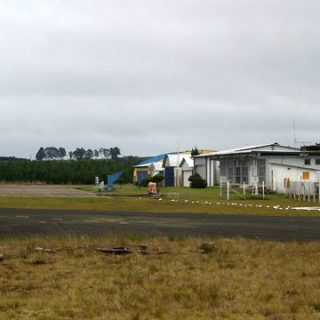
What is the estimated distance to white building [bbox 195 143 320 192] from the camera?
50938 millimetres

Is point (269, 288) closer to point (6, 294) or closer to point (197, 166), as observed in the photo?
point (6, 294)

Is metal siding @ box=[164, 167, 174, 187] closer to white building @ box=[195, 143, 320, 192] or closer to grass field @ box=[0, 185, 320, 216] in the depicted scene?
white building @ box=[195, 143, 320, 192]

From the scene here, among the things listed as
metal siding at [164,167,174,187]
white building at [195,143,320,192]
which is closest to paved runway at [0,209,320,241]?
white building at [195,143,320,192]

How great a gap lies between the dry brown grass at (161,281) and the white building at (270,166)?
3531cm

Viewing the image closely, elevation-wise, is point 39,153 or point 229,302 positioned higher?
point 39,153

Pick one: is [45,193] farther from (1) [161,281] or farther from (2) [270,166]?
(1) [161,281]

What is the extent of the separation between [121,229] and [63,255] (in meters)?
6.19

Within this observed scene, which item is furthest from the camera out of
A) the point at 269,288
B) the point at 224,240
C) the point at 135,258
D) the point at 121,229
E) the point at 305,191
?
the point at 305,191

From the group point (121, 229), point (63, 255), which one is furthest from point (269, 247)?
point (121, 229)

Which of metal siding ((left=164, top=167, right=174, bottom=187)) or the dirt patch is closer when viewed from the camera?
the dirt patch

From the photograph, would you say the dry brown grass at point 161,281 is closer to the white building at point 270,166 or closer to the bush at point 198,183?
the white building at point 270,166

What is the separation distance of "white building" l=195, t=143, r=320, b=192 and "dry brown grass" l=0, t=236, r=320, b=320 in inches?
1390

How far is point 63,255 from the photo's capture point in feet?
41.2

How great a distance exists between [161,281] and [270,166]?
44.4 m
